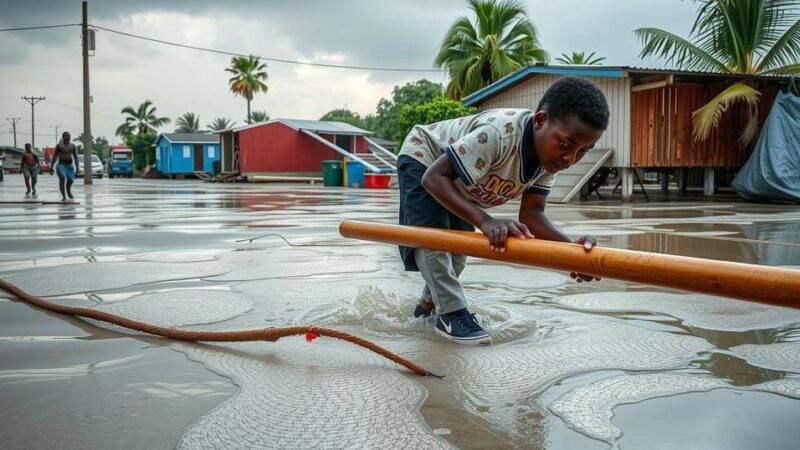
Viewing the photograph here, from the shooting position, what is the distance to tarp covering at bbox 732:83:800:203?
1370cm

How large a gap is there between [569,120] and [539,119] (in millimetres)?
185

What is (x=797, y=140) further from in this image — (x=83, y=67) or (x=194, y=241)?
(x=83, y=67)

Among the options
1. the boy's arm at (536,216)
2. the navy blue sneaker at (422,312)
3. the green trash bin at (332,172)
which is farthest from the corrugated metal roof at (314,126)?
the boy's arm at (536,216)

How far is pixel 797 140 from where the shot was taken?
14031 millimetres

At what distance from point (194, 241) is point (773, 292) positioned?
5.73 metres

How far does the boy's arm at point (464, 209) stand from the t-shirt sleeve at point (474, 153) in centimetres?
5

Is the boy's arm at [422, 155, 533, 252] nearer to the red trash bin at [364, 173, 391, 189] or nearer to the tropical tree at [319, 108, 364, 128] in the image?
the red trash bin at [364, 173, 391, 189]

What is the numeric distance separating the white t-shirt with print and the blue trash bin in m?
23.1

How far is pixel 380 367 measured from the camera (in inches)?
94.9

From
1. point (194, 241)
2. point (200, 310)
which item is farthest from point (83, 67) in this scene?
point (200, 310)

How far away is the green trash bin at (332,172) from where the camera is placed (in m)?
27.2

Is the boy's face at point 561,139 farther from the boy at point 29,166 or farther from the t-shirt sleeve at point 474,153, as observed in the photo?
the boy at point 29,166

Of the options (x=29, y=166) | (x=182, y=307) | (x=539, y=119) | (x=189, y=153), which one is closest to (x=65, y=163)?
(x=29, y=166)

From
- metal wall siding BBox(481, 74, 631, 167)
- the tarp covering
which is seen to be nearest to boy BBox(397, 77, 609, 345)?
metal wall siding BBox(481, 74, 631, 167)
